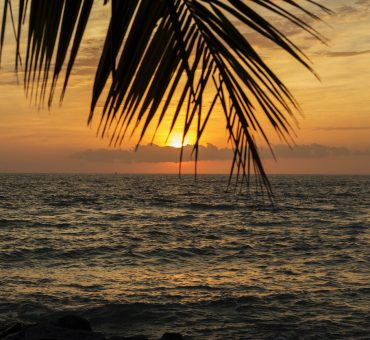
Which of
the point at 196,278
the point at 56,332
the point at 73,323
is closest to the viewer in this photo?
the point at 56,332

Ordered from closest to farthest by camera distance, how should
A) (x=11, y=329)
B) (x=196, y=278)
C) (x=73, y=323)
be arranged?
(x=11, y=329) < (x=73, y=323) < (x=196, y=278)

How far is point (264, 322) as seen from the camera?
41.7 ft

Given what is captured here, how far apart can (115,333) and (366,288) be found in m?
8.66

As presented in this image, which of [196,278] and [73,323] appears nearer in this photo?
[73,323]

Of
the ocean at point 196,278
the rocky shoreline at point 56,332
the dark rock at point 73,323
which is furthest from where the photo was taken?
the ocean at point 196,278

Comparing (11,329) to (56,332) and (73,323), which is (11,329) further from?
(73,323)

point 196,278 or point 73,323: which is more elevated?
point 73,323

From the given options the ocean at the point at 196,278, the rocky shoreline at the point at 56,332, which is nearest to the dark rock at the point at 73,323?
the rocky shoreline at the point at 56,332

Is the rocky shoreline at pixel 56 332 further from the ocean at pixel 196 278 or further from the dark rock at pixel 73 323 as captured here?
the ocean at pixel 196 278

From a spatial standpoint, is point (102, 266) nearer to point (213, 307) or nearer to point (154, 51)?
point (213, 307)

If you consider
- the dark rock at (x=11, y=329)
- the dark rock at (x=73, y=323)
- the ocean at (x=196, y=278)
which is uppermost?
the dark rock at (x=11, y=329)

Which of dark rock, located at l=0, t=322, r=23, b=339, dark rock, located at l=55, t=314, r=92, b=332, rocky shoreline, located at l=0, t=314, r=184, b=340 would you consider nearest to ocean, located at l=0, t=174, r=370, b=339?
dark rock, located at l=55, t=314, r=92, b=332

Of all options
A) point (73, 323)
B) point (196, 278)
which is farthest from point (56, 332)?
point (196, 278)

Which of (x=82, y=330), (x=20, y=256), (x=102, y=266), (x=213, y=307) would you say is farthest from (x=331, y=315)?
(x=20, y=256)
